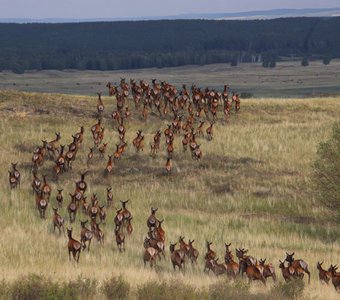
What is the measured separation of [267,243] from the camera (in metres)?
23.3

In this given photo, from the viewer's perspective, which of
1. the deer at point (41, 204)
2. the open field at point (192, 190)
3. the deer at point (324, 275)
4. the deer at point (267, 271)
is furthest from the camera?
the deer at point (41, 204)

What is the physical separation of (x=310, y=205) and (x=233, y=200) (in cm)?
259

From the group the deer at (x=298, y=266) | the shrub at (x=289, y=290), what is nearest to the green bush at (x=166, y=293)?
the shrub at (x=289, y=290)

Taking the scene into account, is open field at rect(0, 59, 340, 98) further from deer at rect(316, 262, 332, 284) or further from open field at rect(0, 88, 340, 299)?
deer at rect(316, 262, 332, 284)

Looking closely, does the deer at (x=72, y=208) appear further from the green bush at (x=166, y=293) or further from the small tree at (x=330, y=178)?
the green bush at (x=166, y=293)

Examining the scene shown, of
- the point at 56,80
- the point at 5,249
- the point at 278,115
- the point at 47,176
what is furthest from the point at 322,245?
the point at 56,80

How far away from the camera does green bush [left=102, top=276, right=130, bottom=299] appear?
1493 centimetres

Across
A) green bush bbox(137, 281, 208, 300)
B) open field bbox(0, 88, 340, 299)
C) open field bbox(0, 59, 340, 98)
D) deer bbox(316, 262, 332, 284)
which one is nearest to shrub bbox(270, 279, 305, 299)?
open field bbox(0, 88, 340, 299)

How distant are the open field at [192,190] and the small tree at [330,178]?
51 cm

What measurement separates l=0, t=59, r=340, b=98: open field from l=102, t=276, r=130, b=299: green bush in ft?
292

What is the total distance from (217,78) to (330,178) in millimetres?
113956

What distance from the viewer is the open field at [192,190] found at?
19.2 m

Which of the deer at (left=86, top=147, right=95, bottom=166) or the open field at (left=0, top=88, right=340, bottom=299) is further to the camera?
the deer at (left=86, top=147, right=95, bottom=166)

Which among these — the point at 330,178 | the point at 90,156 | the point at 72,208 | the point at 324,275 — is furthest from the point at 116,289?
the point at 90,156
